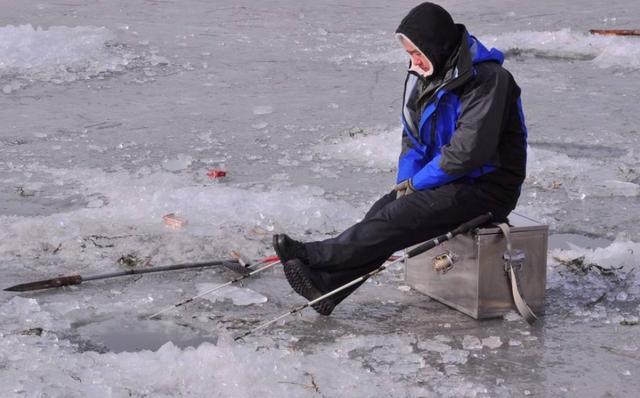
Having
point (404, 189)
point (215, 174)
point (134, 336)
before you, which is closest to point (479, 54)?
point (404, 189)

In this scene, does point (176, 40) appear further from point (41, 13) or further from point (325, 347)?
point (325, 347)

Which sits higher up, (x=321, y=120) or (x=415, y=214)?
(x=415, y=214)

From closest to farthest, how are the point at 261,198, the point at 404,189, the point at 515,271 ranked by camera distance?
1. the point at 515,271
2. the point at 404,189
3. the point at 261,198

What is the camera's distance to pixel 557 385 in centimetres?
438

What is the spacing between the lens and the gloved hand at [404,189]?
208 inches

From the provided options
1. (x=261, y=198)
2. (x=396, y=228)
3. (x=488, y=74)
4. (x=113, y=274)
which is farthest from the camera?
(x=261, y=198)

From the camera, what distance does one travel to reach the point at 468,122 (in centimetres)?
492

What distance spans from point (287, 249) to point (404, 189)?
2.50 feet

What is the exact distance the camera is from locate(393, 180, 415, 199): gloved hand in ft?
17.3

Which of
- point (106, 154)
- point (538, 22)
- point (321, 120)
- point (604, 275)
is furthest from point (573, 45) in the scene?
point (604, 275)

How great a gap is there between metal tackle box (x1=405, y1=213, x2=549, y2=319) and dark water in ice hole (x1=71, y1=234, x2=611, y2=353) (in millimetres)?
1284

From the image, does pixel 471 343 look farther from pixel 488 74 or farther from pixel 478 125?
pixel 488 74

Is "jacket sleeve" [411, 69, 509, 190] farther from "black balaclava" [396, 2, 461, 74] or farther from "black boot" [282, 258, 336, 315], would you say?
"black boot" [282, 258, 336, 315]

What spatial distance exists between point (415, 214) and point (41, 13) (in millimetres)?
10764
